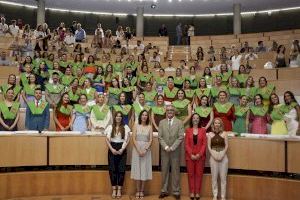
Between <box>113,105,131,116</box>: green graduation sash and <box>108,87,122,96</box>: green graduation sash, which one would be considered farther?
<box>108,87,122,96</box>: green graduation sash

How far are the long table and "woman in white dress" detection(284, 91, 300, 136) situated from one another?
1.45 feet

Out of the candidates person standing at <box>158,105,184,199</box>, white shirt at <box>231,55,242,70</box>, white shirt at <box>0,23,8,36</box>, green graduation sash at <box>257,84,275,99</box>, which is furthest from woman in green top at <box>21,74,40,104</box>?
white shirt at <box>0,23,8,36</box>

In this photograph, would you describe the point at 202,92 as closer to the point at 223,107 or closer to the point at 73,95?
the point at 223,107

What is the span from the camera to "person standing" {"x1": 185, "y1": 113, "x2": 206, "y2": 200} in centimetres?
598

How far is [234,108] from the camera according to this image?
6648 millimetres

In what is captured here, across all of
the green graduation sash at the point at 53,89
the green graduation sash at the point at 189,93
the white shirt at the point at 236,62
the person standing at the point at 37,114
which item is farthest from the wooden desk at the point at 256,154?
the white shirt at the point at 236,62

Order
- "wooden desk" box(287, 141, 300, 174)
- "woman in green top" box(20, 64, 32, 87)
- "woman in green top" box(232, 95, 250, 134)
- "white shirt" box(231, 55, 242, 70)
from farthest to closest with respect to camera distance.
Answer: "white shirt" box(231, 55, 242, 70)
"woman in green top" box(20, 64, 32, 87)
"woman in green top" box(232, 95, 250, 134)
"wooden desk" box(287, 141, 300, 174)

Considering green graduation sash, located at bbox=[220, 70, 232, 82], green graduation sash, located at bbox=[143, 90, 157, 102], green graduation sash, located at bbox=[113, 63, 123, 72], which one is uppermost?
green graduation sash, located at bbox=[113, 63, 123, 72]

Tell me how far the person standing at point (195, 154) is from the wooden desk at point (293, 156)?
122cm

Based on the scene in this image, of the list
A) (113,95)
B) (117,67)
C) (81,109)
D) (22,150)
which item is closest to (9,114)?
(22,150)

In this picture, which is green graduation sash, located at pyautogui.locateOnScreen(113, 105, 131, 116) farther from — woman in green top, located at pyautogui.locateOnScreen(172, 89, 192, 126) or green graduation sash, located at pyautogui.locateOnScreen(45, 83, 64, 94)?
green graduation sash, located at pyautogui.locateOnScreen(45, 83, 64, 94)

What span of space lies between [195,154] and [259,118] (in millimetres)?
1287

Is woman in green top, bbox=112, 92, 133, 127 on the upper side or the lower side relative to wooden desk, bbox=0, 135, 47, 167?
upper

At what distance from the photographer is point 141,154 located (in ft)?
19.6
